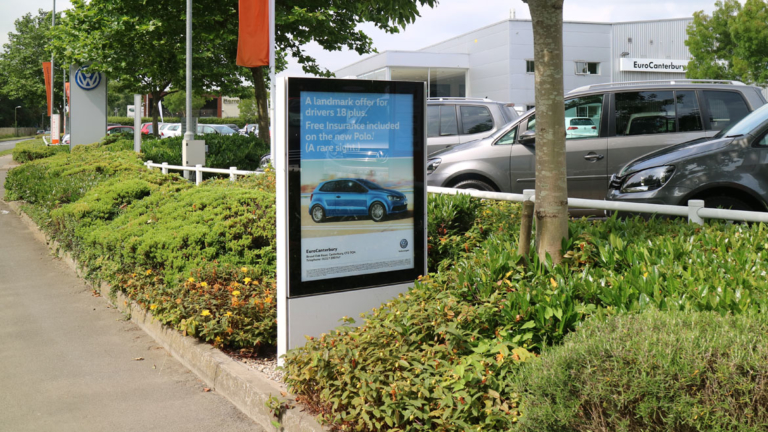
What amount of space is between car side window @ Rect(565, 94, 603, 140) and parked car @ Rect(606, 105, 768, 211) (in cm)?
237

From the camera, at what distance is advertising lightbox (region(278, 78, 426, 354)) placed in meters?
4.84

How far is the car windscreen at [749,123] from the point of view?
6874 millimetres

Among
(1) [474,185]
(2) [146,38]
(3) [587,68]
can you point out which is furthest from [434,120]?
(3) [587,68]

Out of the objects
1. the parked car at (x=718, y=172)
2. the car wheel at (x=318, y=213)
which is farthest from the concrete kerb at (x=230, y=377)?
the parked car at (x=718, y=172)

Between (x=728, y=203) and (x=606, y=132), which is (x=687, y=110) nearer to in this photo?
(x=606, y=132)

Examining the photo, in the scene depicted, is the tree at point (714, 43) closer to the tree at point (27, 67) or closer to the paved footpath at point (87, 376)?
the paved footpath at point (87, 376)

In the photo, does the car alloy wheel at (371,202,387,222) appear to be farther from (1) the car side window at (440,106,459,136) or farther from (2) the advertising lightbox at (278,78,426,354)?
(1) the car side window at (440,106,459,136)

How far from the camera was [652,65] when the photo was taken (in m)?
45.7

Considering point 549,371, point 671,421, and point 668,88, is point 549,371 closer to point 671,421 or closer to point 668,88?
point 671,421

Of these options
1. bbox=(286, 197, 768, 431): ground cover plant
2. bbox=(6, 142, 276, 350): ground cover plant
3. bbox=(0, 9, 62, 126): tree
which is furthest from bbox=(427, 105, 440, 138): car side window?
bbox=(0, 9, 62, 126): tree

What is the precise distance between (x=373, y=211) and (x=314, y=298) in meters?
0.76

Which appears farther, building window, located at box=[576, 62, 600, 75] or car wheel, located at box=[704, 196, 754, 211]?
building window, located at box=[576, 62, 600, 75]

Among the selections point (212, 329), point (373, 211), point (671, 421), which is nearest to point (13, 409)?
point (212, 329)

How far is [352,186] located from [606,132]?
552 cm
